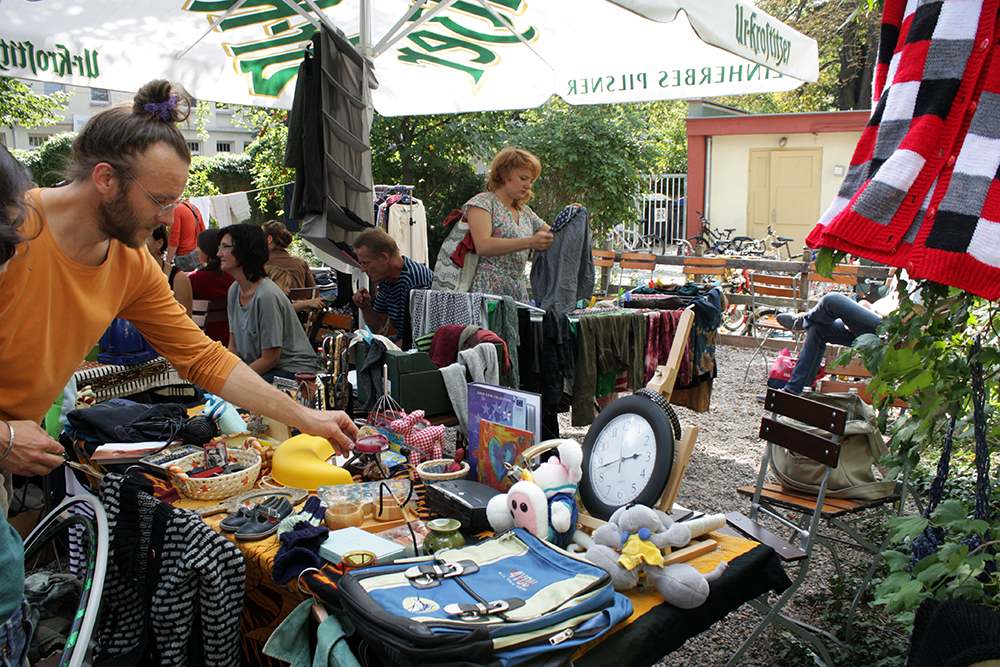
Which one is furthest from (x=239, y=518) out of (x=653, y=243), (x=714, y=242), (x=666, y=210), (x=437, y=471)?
(x=666, y=210)

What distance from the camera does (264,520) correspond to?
208 centimetres

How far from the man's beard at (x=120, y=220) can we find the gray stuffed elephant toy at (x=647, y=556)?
4.88ft

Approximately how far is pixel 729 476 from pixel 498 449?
9.42 ft

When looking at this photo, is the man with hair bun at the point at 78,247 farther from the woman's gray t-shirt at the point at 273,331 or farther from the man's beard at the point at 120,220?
the woman's gray t-shirt at the point at 273,331

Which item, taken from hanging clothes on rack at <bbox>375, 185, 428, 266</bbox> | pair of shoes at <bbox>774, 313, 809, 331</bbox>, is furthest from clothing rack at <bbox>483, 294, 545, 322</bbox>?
hanging clothes on rack at <bbox>375, 185, 428, 266</bbox>

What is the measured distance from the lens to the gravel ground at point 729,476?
280 cm

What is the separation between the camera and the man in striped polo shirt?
441 centimetres

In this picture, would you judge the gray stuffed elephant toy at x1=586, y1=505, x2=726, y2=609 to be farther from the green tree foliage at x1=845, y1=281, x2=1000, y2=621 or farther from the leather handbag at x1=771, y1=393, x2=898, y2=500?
the leather handbag at x1=771, y1=393, x2=898, y2=500

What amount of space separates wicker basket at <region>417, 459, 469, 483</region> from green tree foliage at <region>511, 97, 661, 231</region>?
10.4 m

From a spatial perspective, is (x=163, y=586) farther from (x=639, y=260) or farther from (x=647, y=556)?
(x=639, y=260)

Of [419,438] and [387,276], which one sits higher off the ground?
[387,276]

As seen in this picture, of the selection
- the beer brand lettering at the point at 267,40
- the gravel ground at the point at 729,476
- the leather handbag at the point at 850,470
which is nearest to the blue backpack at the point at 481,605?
the gravel ground at the point at 729,476

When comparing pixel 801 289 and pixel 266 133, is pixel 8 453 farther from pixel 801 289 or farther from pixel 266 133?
pixel 266 133

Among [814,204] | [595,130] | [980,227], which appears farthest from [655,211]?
[980,227]
